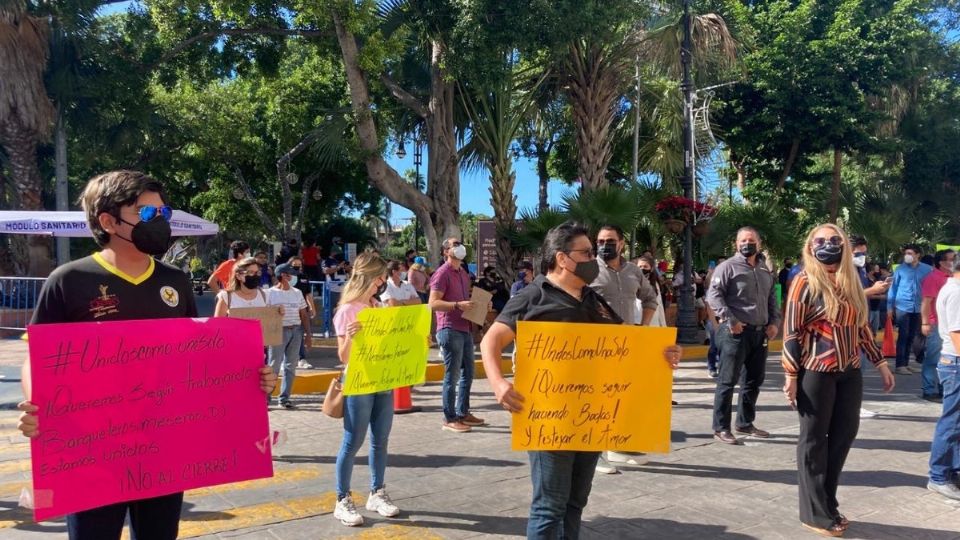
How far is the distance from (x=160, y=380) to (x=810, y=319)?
3.65 m

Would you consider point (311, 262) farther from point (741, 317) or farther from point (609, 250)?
point (609, 250)

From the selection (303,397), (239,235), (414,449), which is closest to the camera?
(414,449)

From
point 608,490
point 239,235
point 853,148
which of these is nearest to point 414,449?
point 608,490

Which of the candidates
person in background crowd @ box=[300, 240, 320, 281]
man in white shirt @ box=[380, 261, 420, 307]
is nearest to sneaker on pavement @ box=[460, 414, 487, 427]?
man in white shirt @ box=[380, 261, 420, 307]

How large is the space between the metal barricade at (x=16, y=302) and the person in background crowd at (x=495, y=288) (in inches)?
312

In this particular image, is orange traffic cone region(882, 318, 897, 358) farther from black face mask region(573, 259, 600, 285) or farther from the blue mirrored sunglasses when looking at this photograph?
the blue mirrored sunglasses

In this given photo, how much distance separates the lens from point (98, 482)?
2.78m

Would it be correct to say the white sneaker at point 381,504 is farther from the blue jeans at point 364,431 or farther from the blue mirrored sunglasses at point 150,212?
the blue mirrored sunglasses at point 150,212

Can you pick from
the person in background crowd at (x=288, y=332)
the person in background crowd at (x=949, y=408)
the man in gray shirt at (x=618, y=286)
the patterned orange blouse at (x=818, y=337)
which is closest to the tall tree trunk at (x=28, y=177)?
the person in background crowd at (x=288, y=332)

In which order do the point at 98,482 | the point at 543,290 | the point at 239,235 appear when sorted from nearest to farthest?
the point at 98,482 < the point at 543,290 < the point at 239,235

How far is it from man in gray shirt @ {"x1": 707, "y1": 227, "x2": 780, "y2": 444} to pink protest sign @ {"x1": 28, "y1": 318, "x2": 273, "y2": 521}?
15.3ft

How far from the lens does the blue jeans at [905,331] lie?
420 inches

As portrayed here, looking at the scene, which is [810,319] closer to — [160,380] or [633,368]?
[633,368]

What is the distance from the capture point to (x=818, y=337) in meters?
4.52
